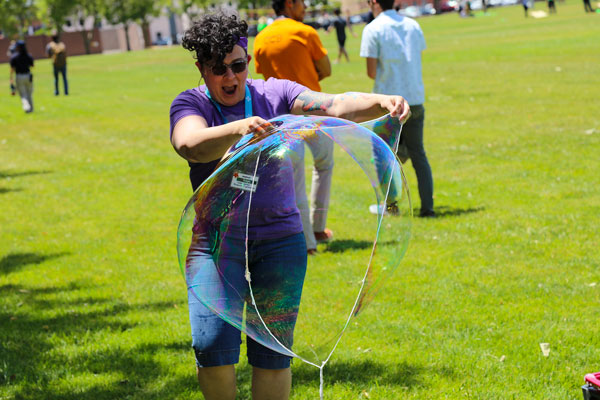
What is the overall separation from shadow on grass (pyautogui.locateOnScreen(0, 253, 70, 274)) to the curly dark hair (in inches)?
189

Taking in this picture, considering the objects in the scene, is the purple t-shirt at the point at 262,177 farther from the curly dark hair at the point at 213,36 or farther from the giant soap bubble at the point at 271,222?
the curly dark hair at the point at 213,36

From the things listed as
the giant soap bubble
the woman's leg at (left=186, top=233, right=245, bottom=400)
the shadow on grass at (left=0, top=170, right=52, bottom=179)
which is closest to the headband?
the giant soap bubble

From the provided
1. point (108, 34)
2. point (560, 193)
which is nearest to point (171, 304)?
point (560, 193)

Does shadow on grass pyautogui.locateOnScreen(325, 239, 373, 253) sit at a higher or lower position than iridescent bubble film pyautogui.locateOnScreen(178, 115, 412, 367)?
lower

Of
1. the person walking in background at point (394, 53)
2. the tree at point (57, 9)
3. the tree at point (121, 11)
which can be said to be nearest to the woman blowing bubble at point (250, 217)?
the person walking in background at point (394, 53)

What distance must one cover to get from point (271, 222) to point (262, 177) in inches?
7.8

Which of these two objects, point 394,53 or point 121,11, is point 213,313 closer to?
point 394,53

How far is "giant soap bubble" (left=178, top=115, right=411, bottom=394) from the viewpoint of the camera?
304cm

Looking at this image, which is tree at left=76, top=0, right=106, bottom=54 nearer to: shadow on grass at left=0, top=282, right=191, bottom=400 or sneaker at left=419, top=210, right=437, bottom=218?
sneaker at left=419, top=210, right=437, bottom=218

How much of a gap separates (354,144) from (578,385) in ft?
6.91

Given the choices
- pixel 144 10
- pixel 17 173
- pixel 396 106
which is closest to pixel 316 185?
pixel 396 106

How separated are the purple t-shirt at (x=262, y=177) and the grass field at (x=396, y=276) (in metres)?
1.53

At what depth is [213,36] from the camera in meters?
3.13

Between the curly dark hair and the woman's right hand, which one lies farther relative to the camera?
the curly dark hair
